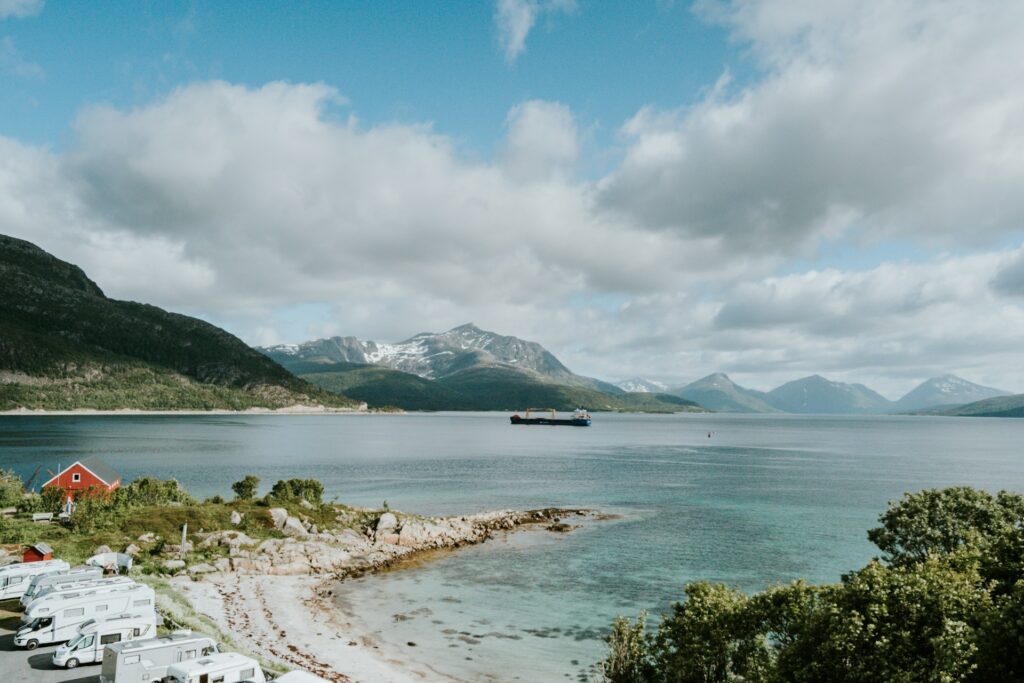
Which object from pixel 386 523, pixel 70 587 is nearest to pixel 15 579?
pixel 70 587

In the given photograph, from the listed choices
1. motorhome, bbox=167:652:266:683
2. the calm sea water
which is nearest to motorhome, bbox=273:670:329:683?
motorhome, bbox=167:652:266:683

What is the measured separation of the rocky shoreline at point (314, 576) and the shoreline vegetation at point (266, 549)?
12 centimetres

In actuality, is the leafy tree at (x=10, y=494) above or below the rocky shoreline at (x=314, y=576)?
above

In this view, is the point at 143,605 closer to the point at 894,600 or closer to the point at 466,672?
the point at 466,672

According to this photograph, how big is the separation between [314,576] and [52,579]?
22.3m

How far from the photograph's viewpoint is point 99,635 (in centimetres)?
3155

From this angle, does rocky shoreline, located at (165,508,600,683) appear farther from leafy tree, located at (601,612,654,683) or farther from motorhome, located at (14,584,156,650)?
leafy tree, located at (601,612,654,683)

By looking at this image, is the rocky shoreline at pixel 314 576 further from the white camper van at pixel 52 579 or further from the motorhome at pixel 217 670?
the white camper van at pixel 52 579

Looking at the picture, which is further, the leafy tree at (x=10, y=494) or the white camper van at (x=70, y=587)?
the leafy tree at (x=10, y=494)

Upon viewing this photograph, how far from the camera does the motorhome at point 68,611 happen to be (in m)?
32.5

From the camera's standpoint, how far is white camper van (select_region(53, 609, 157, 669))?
30.6m

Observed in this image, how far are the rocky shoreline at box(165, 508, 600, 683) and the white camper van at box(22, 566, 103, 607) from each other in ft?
24.7

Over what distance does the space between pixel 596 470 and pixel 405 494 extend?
59.1 meters

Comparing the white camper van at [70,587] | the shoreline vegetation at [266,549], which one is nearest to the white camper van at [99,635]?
the white camper van at [70,587]
